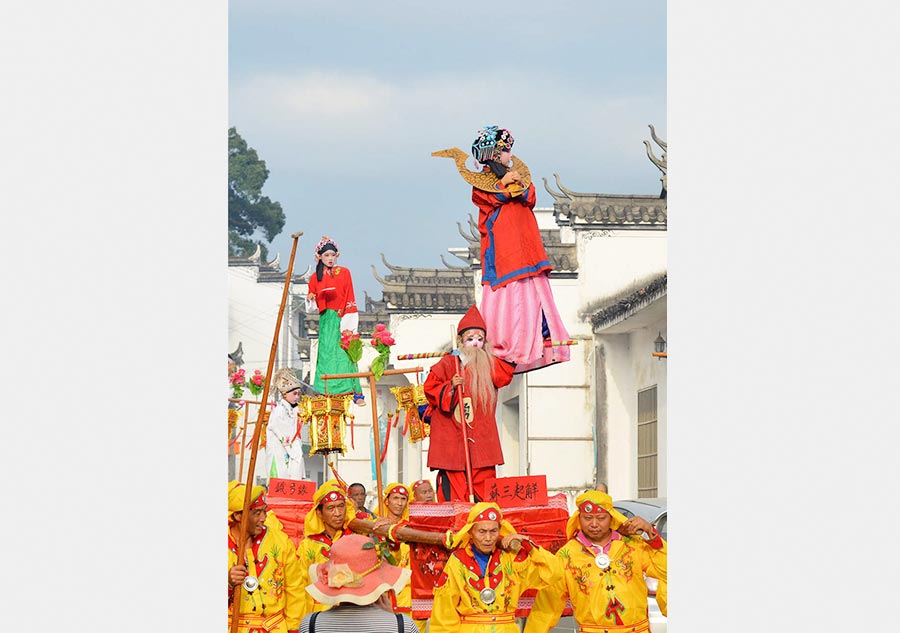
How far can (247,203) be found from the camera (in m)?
9.52

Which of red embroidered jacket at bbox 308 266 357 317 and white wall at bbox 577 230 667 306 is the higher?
white wall at bbox 577 230 667 306

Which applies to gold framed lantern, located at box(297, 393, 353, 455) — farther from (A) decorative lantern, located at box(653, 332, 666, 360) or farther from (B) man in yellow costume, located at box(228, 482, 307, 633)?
(B) man in yellow costume, located at box(228, 482, 307, 633)

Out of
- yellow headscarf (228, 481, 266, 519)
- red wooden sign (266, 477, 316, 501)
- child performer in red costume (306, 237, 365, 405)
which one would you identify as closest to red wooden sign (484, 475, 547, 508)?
yellow headscarf (228, 481, 266, 519)

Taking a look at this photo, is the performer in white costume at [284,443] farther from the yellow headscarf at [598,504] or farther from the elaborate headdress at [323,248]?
the yellow headscarf at [598,504]

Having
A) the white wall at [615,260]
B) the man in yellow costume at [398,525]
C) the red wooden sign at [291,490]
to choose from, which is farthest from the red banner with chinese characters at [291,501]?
the white wall at [615,260]

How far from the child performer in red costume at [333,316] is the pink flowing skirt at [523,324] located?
2.14 meters

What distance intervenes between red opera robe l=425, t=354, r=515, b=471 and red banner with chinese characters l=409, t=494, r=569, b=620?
43 cm

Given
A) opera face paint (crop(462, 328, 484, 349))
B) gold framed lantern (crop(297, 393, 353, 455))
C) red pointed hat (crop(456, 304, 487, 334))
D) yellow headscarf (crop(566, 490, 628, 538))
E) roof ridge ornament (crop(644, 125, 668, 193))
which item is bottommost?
yellow headscarf (crop(566, 490, 628, 538))

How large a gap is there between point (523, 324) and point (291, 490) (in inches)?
73.1

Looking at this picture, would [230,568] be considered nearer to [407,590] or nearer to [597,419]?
[407,590]

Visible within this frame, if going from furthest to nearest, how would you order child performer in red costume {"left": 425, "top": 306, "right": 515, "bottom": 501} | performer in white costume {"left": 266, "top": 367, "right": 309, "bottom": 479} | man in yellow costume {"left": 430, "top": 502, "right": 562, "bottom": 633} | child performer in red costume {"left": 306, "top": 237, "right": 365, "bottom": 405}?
performer in white costume {"left": 266, "top": 367, "right": 309, "bottom": 479}, child performer in red costume {"left": 306, "top": 237, "right": 365, "bottom": 405}, child performer in red costume {"left": 425, "top": 306, "right": 515, "bottom": 501}, man in yellow costume {"left": 430, "top": 502, "right": 562, "bottom": 633}

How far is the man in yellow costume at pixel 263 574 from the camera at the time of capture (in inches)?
256

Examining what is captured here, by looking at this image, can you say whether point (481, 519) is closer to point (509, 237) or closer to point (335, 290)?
point (509, 237)

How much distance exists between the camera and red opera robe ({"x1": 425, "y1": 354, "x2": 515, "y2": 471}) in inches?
293
